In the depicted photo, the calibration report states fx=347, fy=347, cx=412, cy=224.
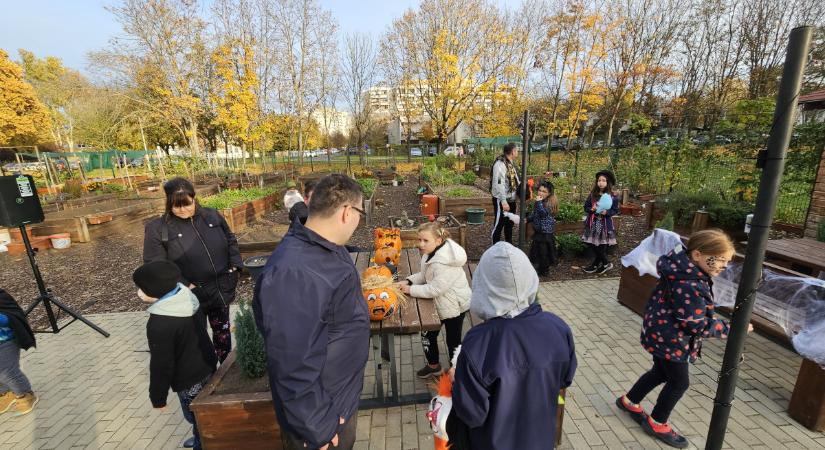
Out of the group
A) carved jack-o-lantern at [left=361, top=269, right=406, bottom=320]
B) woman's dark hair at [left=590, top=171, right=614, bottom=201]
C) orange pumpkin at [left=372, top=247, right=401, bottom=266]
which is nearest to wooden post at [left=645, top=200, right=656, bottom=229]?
woman's dark hair at [left=590, top=171, right=614, bottom=201]

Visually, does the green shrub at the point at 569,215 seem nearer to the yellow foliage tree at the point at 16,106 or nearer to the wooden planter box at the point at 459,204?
the wooden planter box at the point at 459,204

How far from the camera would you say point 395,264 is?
4281mm

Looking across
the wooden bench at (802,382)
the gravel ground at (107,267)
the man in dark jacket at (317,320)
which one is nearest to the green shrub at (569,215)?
the gravel ground at (107,267)

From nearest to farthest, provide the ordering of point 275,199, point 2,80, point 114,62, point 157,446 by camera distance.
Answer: point 157,446 → point 275,199 → point 114,62 → point 2,80

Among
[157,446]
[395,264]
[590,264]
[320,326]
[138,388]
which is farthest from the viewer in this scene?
[590,264]

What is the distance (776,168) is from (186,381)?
12.0 ft

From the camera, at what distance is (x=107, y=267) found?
292 inches

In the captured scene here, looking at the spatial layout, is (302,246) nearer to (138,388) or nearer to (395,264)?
(395,264)

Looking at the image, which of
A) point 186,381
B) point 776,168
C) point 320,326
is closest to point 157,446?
point 186,381

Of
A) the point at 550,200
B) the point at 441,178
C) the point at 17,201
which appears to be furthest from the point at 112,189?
the point at 550,200

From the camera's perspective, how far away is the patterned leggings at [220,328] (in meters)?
3.38

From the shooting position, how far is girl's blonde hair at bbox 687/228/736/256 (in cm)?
231

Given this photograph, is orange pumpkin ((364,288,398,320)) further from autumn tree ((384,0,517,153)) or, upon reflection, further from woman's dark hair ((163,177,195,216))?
autumn tree ((384,0,517,153))

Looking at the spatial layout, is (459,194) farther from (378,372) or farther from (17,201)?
(17,201)
